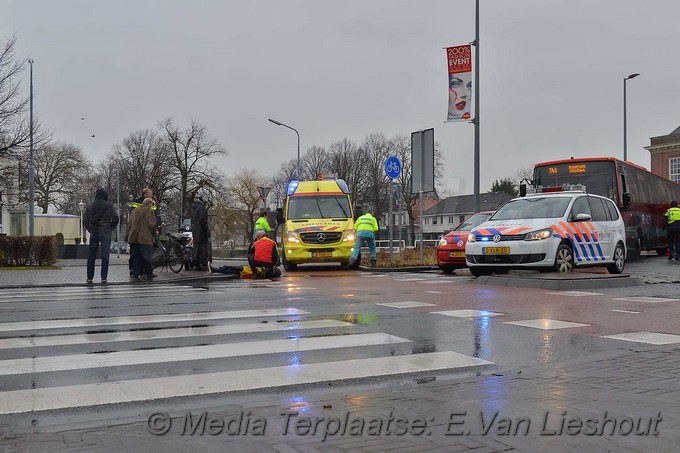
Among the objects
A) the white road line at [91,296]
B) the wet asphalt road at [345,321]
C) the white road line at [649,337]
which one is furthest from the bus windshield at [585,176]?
the white road line at [649,337]

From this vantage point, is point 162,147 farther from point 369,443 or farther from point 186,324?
point 369,443

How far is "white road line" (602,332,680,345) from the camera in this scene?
22.3 ft

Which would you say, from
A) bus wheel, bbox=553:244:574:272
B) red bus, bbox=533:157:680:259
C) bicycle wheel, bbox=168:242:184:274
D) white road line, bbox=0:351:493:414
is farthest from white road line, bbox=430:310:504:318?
red bus, bbox=533:157:680:259

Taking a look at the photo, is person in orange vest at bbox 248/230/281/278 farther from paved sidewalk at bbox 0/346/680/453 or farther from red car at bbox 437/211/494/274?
paved sidewalk at bbox 0/346/680/453

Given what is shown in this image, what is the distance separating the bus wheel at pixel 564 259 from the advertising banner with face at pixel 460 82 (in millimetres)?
8513

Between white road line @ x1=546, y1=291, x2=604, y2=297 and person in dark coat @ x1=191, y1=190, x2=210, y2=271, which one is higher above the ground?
person in dark coat @ x1=191, y1=190, x2=210, y2=271

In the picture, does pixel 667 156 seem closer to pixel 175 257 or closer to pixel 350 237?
pixel 350 237

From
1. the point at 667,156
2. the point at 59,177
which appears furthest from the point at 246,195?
the point at 667,156

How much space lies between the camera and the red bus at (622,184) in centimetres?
2312

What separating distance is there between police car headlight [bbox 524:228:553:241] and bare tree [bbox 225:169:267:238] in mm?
87994

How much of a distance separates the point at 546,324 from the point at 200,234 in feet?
38.1

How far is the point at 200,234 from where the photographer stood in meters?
17.9

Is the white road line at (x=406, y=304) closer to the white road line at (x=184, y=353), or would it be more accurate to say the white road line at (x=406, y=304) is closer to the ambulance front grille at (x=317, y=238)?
the white road line at (x=184, y=353)

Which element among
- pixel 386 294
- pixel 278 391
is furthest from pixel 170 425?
pixel 386 294
